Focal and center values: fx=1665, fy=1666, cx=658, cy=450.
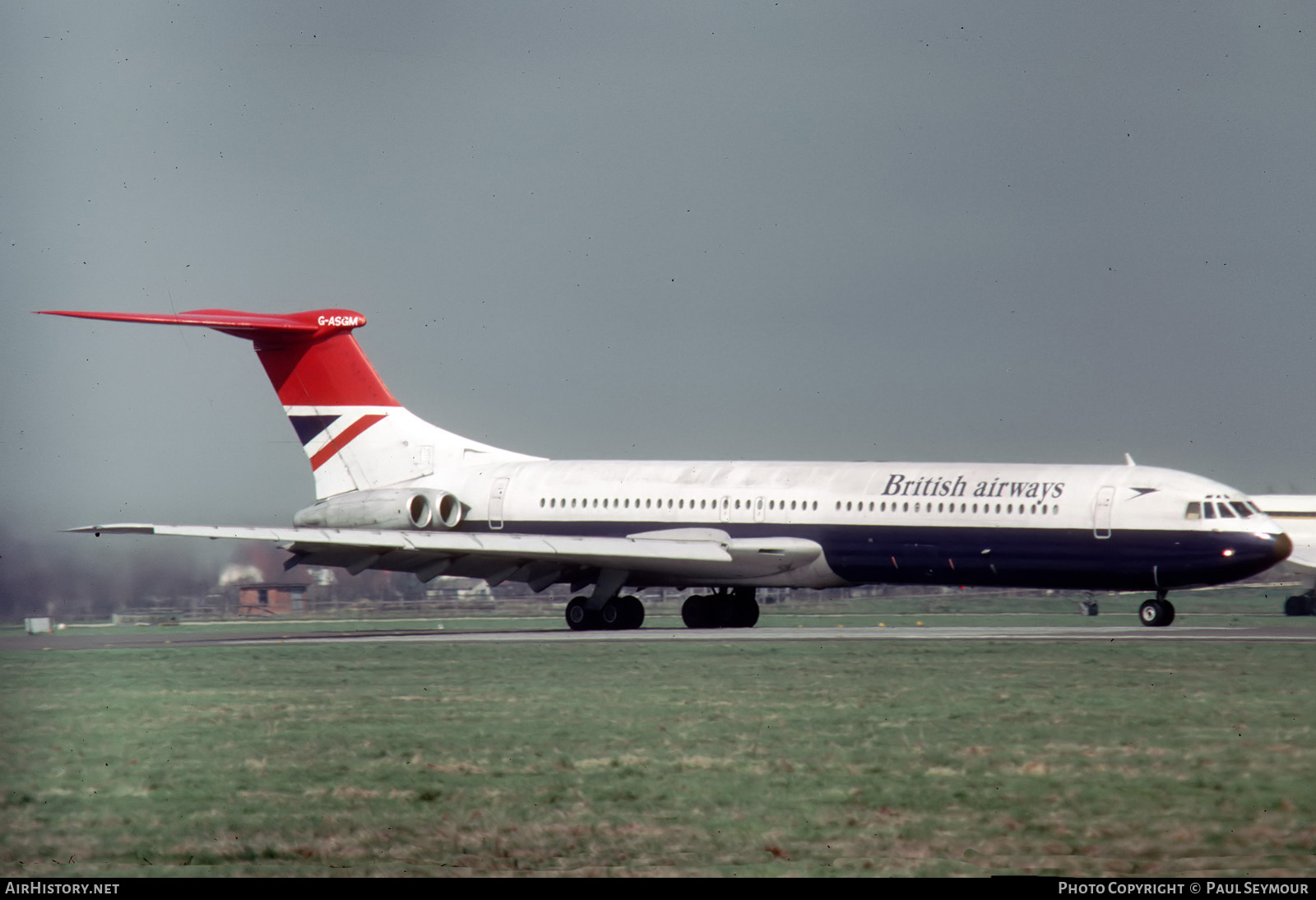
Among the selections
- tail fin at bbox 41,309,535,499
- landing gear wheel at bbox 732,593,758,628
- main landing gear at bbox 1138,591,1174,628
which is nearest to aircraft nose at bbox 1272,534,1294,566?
main landing gear at bbox 1138,591,1174,628

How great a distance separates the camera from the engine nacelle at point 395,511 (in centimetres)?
4169

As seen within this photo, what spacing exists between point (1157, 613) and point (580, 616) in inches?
525

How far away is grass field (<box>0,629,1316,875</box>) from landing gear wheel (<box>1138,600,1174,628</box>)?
13439mm

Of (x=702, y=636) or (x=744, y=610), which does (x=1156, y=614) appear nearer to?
(x=702, y=636)

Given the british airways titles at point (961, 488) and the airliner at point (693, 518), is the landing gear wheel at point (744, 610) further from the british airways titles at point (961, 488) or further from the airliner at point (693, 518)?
the british airways titles at point (961, 488)

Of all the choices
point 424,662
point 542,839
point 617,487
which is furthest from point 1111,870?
point 617,487

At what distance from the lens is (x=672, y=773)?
1326 centimetres

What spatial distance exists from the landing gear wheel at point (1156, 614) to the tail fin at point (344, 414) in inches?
655

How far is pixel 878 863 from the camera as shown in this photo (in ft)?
32.8

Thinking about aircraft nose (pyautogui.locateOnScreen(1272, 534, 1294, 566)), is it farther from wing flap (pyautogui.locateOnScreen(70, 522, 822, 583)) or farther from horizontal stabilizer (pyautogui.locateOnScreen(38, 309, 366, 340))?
horizontal stabilizer (pyautogui.locateOnScreen(38, 309, 366, 340))

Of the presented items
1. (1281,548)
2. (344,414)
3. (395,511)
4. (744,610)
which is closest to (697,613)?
(744,610)

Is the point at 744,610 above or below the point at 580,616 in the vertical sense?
above
